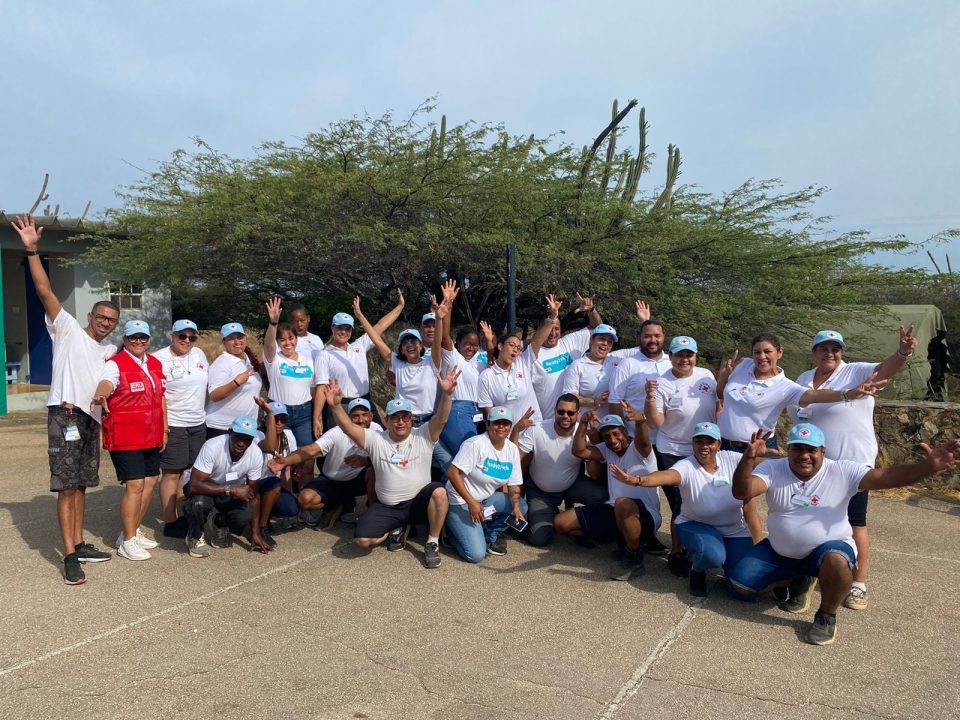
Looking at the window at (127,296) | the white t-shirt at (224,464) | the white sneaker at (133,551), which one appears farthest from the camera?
the window at (127,296)

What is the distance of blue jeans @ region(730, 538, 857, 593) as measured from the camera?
4383 mm

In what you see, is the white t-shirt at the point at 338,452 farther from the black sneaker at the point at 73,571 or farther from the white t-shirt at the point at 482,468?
the black sneaker at the point at 73,571

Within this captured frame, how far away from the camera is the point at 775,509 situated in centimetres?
443

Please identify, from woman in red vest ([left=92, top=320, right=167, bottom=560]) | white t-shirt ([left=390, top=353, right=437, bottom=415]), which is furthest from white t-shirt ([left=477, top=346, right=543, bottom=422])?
woman in red vest ([left=92, top=320, right=167, bottom=560])

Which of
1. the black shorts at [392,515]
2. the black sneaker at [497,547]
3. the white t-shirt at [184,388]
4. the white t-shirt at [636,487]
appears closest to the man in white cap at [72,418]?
the white t-shirt at [184,388]

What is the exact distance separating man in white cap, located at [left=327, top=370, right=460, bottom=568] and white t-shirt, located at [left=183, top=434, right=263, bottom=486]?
731 millimetres

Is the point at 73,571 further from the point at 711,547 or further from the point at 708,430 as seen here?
the point at 708,430

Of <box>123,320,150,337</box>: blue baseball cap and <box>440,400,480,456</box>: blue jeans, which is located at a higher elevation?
<box>123,320,150,337</box>: blue baseball cap

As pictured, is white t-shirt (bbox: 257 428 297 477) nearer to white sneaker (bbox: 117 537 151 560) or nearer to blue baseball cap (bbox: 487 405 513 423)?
white sneaker (bbox: 117 537 151 560)

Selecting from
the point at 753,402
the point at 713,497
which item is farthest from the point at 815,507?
→ the point at 753,402

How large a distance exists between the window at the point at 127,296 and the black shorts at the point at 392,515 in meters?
11.1

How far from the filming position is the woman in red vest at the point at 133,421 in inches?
203

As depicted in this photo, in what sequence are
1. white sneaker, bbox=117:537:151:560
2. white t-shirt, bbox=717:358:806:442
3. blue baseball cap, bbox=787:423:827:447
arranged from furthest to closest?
1. white sneaker, bbox=117:537:151:560
2. white t-shirt, bbox=717:358:806:442
3. blue baseball cap, bbox=787:423:827:447

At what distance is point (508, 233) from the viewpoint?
9391 mm
